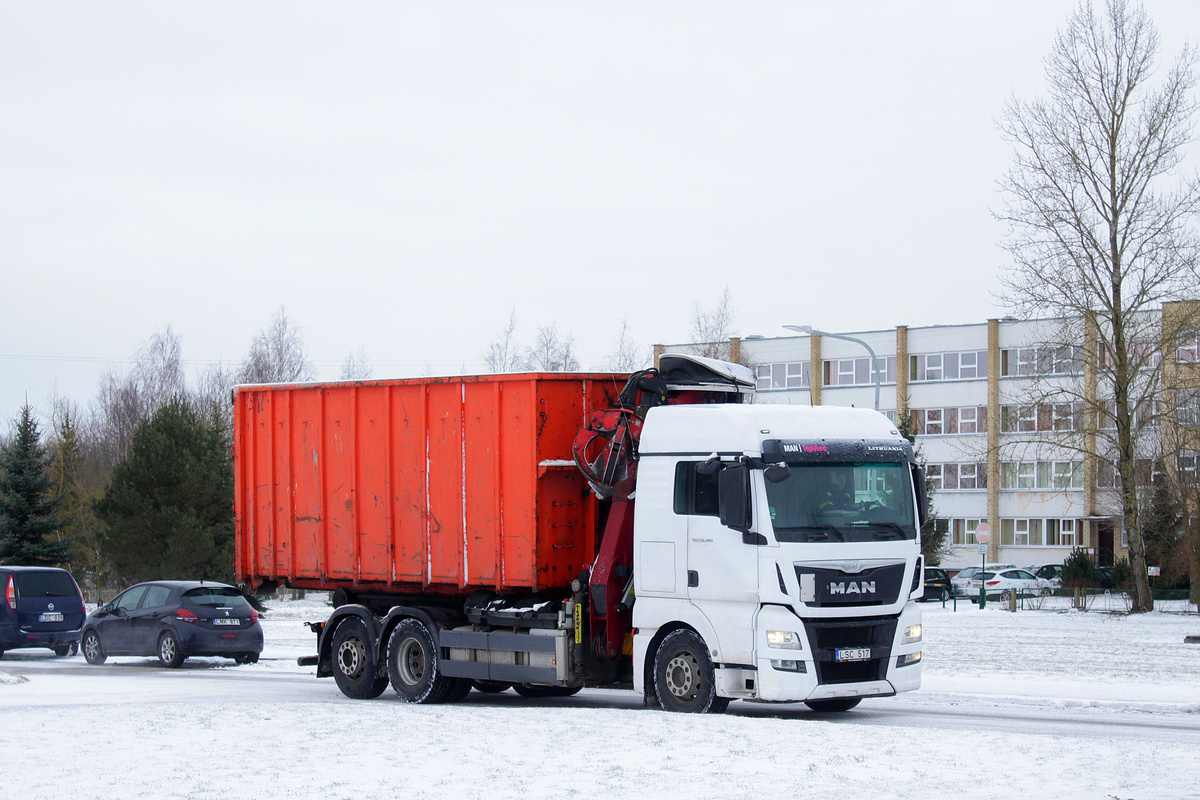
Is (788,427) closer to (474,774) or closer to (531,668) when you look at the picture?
(531,668)

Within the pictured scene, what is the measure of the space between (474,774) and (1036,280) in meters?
33.3

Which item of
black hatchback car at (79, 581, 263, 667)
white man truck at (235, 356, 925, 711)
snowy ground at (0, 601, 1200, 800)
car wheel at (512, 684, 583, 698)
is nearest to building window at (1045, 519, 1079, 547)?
snowy ground at (0, 601, 1200, 800)

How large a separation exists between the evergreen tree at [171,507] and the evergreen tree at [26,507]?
3.02 m

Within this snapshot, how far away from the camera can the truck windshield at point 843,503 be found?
38.7 ft

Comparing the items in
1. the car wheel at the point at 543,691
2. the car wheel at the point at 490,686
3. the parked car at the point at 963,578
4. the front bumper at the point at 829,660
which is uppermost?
the front bumper at the point at 829,660

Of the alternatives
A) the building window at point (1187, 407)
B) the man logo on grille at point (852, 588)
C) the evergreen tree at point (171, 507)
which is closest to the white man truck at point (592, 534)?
the man logo on grille at point (852, 588)

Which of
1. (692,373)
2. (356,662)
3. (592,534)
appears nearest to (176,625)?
(356,662)

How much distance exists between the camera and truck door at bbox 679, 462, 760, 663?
11750mm

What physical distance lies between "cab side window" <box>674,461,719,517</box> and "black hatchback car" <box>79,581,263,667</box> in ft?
36.7

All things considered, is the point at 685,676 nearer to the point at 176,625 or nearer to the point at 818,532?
the point at 818,532

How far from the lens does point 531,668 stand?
1355 cm

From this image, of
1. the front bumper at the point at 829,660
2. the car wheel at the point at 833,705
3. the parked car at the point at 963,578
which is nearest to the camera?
the front bumper at the point at 829,660

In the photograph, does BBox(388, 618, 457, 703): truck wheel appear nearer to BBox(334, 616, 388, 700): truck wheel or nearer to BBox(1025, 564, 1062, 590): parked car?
BBox(334, 616, 388, 700): truck wheel

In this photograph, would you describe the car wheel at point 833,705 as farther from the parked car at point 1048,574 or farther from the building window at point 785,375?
the building window at point 785,375
